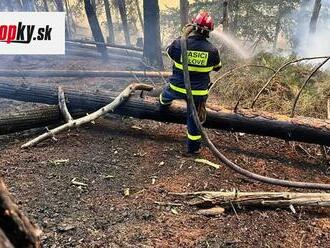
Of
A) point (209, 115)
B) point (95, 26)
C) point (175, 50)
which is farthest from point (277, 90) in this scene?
point (95, 26)

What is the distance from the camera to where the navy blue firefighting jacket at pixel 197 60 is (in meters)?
5.75

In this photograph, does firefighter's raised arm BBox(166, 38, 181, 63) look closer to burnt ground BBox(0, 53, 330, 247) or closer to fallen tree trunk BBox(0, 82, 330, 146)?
fallen tree trunk BBox(0, 82, 330, 146)

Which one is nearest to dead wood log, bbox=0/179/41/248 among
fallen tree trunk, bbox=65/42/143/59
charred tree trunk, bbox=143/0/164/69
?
charred tree trunk, bbox=143/0/164/69

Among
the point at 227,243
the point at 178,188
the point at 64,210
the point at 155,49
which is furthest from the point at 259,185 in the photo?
the point at 155,49

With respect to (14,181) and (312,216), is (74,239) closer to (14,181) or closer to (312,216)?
(14,181)

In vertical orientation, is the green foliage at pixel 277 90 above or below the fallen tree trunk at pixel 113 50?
above

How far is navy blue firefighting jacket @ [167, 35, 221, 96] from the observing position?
227 inches

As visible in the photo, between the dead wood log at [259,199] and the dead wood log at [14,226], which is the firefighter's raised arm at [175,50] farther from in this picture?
the dead wood log at [14,226]

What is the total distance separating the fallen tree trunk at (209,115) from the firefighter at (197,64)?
0.54 m

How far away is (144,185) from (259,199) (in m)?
1.53

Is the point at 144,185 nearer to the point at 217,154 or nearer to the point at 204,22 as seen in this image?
the point at 217,154

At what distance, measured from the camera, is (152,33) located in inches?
482

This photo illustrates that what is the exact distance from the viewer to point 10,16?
12.4 m

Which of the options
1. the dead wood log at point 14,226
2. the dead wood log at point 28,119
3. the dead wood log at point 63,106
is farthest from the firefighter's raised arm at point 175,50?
the dead wood log at point 14,226
